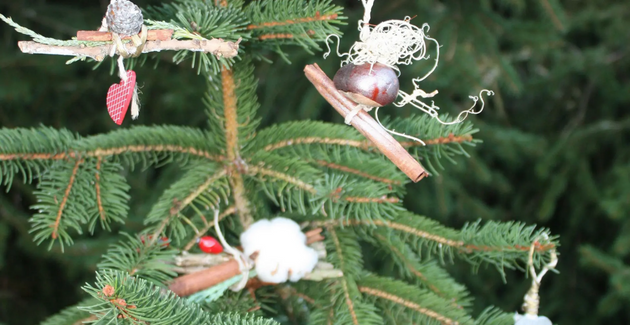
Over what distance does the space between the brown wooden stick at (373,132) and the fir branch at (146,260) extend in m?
0.27

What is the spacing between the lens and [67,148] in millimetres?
683

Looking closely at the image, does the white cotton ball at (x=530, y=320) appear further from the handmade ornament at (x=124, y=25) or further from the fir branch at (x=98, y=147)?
the handmade ornament at (x=124, y=25)

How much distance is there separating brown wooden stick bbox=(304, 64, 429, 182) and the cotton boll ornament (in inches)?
7.4

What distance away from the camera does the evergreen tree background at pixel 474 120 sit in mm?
1442

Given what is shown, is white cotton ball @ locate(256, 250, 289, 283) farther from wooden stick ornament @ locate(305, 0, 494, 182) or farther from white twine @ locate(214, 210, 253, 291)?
wooden stick ornament @ locate(305, 0, 494, 182)

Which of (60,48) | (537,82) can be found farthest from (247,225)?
(537,82)

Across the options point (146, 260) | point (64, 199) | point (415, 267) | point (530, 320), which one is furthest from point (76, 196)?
point (530, 320)

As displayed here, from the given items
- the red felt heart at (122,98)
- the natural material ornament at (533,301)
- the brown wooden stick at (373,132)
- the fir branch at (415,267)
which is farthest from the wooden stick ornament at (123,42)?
the natural material ornament at (533,301)

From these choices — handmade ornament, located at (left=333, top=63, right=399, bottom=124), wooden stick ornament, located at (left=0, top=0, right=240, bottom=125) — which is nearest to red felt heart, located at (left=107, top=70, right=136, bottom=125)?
wooden stick ornament, located at (left=0, top=0, right=240, bottom=125)

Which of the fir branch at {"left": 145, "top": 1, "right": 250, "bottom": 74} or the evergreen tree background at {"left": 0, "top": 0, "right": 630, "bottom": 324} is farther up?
the evergreen tree background at {"left": 0, "top": 0, "right": 630, "bottom": 324}

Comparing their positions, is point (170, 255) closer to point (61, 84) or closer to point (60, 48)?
point (60, 48)

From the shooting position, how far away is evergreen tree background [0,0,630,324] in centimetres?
144

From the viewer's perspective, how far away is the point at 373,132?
1.95 ft

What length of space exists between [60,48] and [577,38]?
7.53 ft
